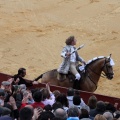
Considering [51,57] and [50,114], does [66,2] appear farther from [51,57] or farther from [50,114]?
[50,114]

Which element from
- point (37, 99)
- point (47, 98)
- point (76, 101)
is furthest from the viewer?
point (47, 98)

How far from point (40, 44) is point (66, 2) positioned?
20.2 ft

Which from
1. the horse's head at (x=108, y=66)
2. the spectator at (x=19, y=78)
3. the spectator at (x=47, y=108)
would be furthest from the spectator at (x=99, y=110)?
the horse's head at (x=108, y=66)

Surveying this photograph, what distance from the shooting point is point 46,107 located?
870 centimetres

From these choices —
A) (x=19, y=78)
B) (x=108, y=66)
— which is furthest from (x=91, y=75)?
Result: (x=19, y=78)

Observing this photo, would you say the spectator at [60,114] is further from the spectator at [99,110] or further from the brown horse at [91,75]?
the brown horse at [91,75]

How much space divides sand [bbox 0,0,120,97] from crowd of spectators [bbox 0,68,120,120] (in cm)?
515

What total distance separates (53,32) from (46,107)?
11653 millimetres

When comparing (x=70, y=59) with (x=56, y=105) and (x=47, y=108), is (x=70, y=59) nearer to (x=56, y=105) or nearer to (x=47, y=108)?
(x=56, y=105)

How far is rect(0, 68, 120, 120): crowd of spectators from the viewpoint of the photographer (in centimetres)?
786

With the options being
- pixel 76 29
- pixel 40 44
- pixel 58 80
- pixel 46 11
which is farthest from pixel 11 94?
pixel 46 11

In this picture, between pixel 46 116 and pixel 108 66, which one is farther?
pixel 108 66

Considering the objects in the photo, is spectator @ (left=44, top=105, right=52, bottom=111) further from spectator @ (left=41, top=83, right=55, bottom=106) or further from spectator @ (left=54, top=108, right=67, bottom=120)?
spectator @ (left=54, top=108, right=67, bottom=120)

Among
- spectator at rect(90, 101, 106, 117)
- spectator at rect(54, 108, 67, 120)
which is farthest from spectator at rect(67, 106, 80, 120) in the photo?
spectator at rect(90, 101, 106, 117)
